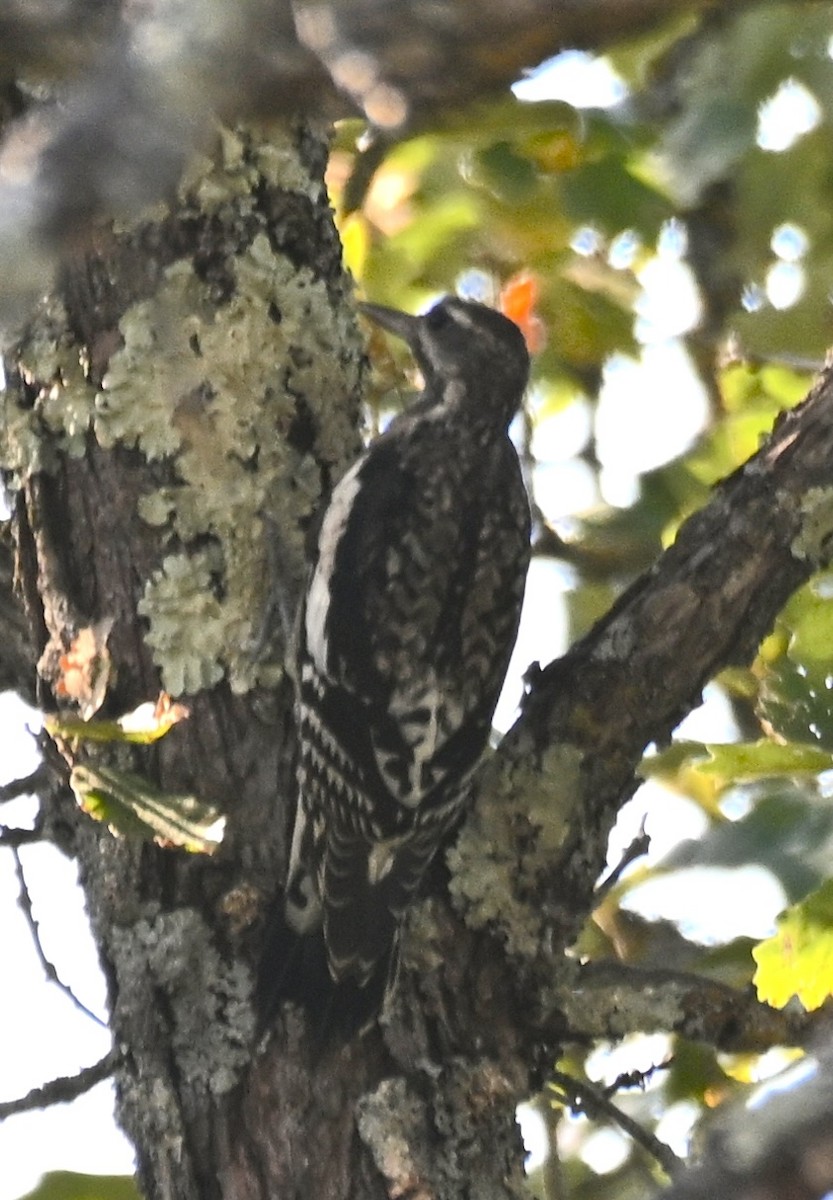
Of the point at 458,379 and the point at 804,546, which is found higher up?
the point at 458,379

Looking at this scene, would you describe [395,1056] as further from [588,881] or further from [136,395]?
[136,395]

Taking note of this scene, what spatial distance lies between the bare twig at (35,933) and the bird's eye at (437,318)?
180 cm

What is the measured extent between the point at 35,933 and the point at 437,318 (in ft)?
6.26

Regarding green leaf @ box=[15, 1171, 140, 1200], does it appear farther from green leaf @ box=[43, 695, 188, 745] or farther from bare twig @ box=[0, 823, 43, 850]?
green leaf @ box=[43, 695, 188, 745]

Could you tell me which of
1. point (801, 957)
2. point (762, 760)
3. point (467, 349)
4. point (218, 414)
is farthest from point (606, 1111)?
point (467, 349)

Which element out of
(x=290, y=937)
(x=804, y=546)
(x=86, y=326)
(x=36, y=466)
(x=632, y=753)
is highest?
(x=86, y=326)

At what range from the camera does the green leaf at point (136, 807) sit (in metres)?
2.00

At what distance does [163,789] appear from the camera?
246cm

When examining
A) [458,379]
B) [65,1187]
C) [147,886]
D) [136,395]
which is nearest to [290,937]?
[147,886]

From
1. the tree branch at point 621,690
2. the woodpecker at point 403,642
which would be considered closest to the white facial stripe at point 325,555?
the woodpecker at point 403,642

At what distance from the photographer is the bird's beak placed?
3.85m

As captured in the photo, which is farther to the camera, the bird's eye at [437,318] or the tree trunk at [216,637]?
the bird's eye at [437,318]

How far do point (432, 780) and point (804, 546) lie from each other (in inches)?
28.3

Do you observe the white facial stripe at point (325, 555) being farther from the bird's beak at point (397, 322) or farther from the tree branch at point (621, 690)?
the bird's beak at point (397, 322)
